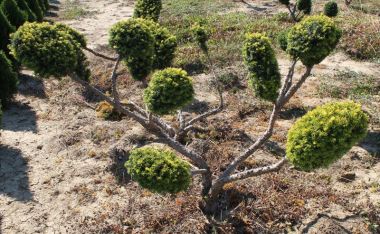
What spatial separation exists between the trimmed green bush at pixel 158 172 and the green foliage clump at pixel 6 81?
7.56 meters

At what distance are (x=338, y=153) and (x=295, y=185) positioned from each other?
2.82 metres

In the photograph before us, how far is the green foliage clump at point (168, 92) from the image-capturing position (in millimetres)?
7358

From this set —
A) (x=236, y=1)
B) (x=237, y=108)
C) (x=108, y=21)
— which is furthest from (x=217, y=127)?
(x=236, y=1)

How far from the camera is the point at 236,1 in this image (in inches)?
957

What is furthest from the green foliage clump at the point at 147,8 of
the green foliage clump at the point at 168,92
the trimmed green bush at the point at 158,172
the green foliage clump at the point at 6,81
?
the trimmed green bush at the point at 158,172

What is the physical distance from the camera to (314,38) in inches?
293

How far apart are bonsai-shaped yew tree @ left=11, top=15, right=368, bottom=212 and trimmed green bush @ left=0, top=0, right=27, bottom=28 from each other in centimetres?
861

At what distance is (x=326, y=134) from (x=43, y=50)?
5.13m

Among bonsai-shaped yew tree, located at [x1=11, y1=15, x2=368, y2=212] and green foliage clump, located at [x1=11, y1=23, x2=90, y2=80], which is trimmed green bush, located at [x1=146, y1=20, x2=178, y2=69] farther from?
green foliage clump, located at [x1=11, y1=23, x2=90, y2=80]

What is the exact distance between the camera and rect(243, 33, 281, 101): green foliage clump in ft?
26.3

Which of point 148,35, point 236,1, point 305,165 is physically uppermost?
point 148,35

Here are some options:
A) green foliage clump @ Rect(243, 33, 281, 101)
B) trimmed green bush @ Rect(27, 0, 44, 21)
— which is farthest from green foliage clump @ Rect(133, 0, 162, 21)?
trimmed green bush @ Rect(27, 0, 44, 21)

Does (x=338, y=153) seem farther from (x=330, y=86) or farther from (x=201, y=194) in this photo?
(x=330, y=86)

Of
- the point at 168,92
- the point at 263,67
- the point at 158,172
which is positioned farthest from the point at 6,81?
the point at 263,67
